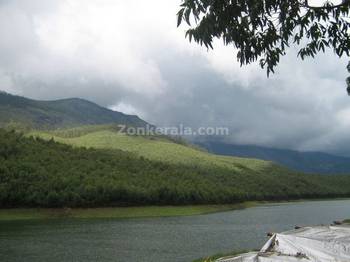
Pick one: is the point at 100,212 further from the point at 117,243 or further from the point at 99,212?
the point at 117,243

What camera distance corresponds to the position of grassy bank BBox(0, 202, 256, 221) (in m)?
103

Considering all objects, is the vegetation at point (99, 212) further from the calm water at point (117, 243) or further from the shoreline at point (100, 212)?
the calm water at point (117, 243)

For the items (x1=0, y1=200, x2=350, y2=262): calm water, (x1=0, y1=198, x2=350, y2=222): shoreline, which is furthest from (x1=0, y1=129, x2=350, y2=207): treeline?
(x1=0, y1=200, x2=350, y2=262): calm water

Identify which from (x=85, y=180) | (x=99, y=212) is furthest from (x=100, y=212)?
(x=85, y=180)

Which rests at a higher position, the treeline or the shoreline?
the treeline

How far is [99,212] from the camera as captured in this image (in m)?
111

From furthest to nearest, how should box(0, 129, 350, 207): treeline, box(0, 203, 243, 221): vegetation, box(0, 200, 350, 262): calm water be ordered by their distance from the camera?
1. box(0, 129, 350, 207): treeline
2. box(0, 203, 243, 221): vegetation
3. box(0, 200, 350, 262): calm water

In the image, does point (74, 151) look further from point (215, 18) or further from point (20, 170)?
point (215, 18)

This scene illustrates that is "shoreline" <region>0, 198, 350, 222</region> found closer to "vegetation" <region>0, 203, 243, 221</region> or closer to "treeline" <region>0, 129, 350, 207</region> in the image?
"vegetation" <region>0, 203, 243, 221</region>

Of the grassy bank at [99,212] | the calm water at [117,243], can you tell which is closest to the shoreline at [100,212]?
the grassy bank at [99,212]

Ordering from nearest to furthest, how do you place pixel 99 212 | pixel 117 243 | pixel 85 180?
pixel 117 243, pixel 99 212, pixel 85 180

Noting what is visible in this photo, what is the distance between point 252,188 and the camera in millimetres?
198500

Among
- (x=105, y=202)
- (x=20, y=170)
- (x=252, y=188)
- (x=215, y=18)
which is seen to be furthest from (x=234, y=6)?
(x=252, y=188)

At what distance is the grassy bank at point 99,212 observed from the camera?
102725 millimetres
